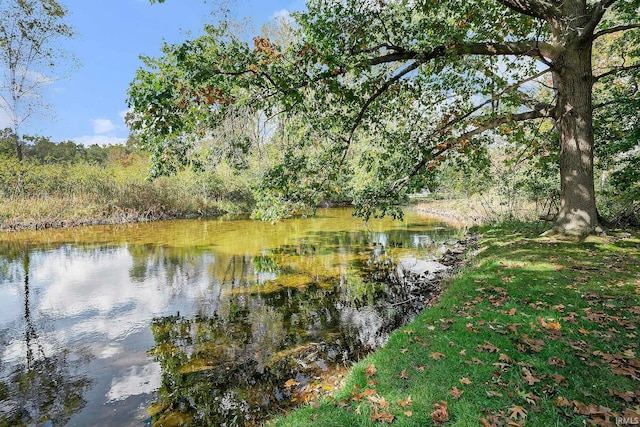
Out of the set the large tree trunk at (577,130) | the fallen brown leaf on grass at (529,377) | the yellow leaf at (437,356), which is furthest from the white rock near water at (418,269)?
the fallen brown leaf on grass at (529,377)

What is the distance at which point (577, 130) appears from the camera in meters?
8.44

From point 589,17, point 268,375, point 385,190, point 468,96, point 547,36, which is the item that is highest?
point 547,36

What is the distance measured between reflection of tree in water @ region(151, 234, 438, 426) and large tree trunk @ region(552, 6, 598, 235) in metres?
4.91

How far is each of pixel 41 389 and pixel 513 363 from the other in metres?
6.55

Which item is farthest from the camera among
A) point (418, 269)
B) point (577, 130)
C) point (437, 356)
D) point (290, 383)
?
point (418, 269)

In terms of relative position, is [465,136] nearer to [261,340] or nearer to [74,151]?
[261,340]

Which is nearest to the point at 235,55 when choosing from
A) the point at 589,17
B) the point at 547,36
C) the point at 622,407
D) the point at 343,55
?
the point at 343,55

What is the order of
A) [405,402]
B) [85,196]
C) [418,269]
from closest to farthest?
[405,402], [418,269], [85,196]

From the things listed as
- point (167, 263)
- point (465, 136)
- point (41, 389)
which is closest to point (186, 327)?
point (41, 389)

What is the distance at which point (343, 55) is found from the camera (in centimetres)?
727

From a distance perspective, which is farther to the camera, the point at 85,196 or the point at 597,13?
the point at 85,196

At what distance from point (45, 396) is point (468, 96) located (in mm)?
12171

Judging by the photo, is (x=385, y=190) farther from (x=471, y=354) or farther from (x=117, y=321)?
(x=117, y=321)

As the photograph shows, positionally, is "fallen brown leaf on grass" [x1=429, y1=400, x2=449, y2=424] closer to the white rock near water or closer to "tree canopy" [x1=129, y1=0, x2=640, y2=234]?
"tree canopy" [x1=129, y1=0, x2=640, y2=234]
